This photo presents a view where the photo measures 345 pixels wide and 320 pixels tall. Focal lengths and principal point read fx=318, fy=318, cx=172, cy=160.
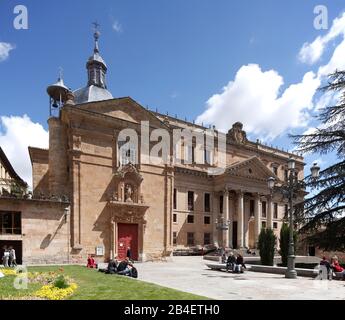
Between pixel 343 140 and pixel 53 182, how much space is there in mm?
22643

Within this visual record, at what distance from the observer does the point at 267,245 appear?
82.5 feet

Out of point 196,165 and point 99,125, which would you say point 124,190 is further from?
point 196,165

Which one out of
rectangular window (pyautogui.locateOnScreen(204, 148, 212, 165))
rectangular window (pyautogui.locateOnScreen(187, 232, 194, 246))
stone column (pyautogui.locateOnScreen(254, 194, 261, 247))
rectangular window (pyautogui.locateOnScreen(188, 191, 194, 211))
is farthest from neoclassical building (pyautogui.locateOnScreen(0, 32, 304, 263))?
stone column (pyautogui.locateOnScreen(254, 194, 261, 247))

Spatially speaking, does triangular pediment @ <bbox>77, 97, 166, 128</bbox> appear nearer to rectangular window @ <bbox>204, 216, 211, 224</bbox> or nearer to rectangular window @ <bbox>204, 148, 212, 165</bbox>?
rectangular window @ <bbox>204, 148, 212, 165</bbox>

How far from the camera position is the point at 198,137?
4691cm

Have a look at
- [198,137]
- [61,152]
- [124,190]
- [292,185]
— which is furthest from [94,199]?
[198,137]

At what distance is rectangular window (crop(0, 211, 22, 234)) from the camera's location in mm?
23062

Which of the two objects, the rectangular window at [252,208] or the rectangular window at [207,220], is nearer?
the rectangular window at [207,220]

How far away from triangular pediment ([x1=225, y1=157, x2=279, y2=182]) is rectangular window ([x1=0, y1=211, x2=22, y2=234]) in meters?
28.3

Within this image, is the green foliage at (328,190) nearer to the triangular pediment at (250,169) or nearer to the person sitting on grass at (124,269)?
the person sitting on grass at (124,269)

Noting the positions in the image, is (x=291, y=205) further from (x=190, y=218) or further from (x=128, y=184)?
(x=190, y=218)

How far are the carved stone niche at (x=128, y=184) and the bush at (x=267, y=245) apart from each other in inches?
457

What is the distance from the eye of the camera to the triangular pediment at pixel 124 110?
29314mm

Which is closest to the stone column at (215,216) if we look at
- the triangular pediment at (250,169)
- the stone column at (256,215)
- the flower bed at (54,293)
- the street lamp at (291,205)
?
the triangular pediment at (250,169)
